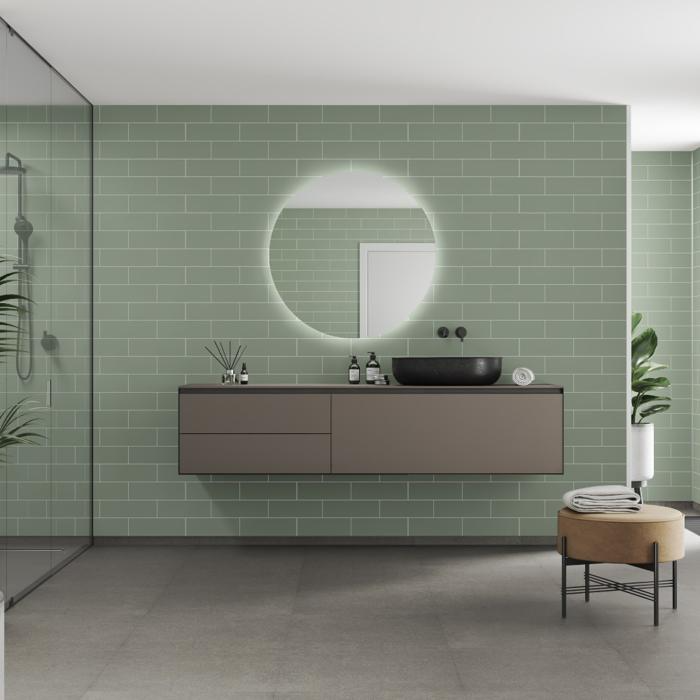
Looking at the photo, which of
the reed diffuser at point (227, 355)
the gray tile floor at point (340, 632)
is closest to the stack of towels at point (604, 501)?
the gray tile floor at point (340, 632)

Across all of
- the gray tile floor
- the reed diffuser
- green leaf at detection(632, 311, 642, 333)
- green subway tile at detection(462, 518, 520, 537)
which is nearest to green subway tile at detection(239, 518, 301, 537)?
the gray tile floor

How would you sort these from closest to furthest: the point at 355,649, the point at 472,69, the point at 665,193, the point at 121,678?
the point at 121,678 → the point at 355,649 → the point at 472,69 → the point at 665,193

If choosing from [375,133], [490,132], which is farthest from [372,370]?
[490,132]

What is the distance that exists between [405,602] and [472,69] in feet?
9.09

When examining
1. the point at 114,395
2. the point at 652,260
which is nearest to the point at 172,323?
the point at 114,395

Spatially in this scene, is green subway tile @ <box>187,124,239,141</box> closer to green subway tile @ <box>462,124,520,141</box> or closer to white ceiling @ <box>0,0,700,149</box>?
white ceiling @ <box>0,0,700,149</box>

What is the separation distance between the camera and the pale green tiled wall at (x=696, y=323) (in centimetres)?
650

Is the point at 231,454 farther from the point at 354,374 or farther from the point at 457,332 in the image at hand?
the point at 457,332

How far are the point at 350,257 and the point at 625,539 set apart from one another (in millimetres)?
2422

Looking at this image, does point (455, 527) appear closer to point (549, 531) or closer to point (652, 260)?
point (549, 531)

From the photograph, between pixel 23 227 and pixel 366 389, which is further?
pixel 366 389

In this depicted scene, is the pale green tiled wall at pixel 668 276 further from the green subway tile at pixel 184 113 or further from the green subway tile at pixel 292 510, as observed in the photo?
the green subway tile at pixel 184 113

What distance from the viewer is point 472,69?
470 cm

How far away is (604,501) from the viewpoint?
3.85 meters
